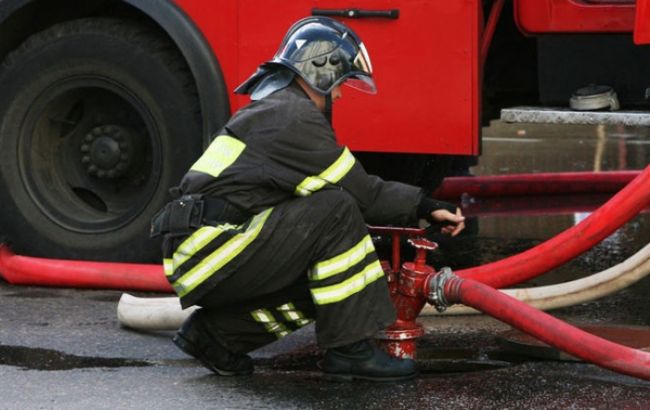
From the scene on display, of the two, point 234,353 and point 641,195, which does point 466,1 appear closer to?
point 641,195

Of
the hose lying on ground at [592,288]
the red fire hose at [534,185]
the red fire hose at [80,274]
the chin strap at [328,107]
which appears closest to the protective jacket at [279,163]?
the chin strap at [328,107]

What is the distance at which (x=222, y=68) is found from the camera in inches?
237

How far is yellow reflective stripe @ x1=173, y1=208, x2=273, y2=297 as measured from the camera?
4.68m

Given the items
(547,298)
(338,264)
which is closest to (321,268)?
(338,264)

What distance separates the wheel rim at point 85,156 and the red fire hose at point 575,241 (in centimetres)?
154

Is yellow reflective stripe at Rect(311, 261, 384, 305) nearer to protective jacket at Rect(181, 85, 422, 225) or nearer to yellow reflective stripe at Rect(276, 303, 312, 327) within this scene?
yellow reflective stripe at Rect(276, 303, 312, 327)

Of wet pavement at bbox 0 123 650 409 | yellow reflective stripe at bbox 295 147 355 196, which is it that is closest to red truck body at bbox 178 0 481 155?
wet pavement at bbox 0 123 650 409

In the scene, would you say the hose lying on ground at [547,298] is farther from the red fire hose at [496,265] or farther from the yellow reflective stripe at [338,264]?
the yellow reflective stripe at [338,264]

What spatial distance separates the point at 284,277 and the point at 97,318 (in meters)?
1.28

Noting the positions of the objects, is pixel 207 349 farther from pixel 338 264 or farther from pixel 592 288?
pixel 592 288

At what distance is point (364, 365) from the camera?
4.79m

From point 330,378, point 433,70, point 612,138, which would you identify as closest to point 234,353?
point 330,378

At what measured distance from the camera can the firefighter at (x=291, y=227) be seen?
4676mm

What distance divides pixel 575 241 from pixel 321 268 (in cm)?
107
